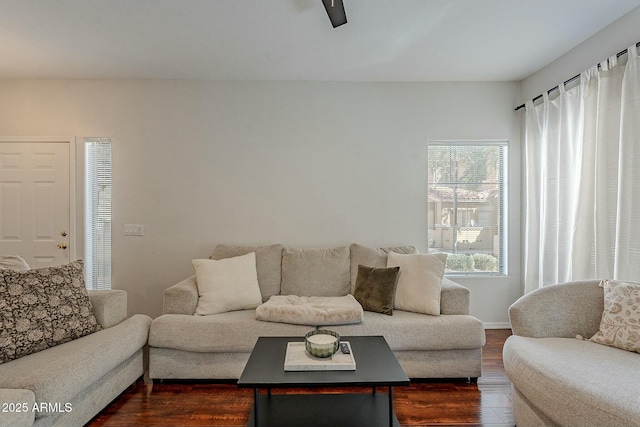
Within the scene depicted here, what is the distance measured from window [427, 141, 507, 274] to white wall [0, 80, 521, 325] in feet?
0.65

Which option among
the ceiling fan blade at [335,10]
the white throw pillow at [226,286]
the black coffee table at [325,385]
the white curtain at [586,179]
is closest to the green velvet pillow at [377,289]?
the black coffee table at [325,385]

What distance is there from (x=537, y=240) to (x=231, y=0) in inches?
132

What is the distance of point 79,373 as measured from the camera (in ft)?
5.93

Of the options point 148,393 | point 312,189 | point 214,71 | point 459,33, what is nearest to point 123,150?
point 214,71

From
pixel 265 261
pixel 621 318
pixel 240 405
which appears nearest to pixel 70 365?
pixel 240 405

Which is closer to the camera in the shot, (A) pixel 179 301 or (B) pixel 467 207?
(A) pixel 179 301

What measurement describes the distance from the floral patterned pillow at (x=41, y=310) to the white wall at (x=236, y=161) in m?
1.43

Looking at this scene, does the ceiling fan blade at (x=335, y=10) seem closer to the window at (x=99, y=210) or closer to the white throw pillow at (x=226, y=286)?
the white throw pillow at (x=226, y=286)

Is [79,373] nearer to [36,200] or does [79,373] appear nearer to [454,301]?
[454,301]

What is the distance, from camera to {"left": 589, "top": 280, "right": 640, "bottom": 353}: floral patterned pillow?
1.91 metres

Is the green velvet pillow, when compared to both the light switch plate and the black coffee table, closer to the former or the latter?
the black coffee table

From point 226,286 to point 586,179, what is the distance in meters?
2.97

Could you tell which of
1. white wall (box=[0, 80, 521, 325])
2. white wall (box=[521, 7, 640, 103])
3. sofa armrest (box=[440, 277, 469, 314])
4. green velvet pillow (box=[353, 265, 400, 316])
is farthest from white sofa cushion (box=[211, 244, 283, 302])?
white wall (box=[521, 7, 640, 103])

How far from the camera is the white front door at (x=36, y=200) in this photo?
12.0 feet
